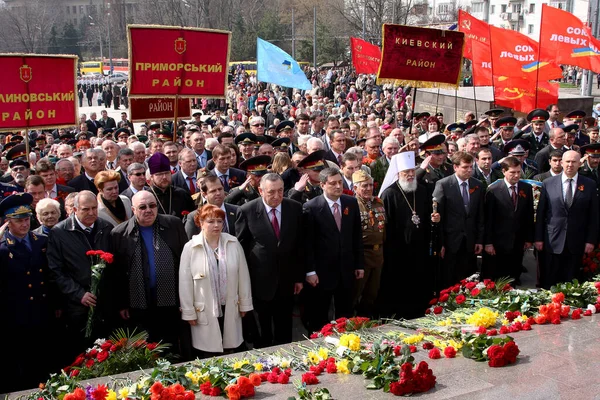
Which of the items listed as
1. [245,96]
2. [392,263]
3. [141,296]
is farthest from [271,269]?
[245,96]

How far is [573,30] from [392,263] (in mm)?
9108

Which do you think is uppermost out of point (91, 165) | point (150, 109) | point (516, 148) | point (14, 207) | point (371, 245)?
point (150, 109)

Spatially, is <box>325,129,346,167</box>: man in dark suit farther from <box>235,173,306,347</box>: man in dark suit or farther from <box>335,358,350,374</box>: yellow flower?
<box>335,358,350,374</box>: yellow flower

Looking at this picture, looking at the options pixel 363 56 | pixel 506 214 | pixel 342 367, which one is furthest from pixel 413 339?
pixel 363 56

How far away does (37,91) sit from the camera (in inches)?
399

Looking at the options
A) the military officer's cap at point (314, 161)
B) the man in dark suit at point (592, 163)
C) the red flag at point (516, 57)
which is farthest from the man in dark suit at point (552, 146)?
the military officer's cap at point (314, 161)

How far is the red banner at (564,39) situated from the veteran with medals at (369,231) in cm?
881

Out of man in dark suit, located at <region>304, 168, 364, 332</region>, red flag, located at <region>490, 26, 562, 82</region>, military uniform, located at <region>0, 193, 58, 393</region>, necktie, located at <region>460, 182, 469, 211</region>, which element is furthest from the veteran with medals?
red flag, located at <region>490, 26, 562, 82</region>

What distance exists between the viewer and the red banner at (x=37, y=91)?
387 inches

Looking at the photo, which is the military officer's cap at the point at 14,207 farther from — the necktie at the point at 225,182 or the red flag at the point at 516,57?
the red flag at the point at 516,57

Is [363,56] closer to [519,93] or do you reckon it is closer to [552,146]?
[519,93]

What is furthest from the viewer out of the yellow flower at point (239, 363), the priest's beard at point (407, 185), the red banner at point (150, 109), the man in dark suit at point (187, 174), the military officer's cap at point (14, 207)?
the red banner at point (150, 109)

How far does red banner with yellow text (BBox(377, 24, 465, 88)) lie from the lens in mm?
12125

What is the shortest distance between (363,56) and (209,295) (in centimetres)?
1712
